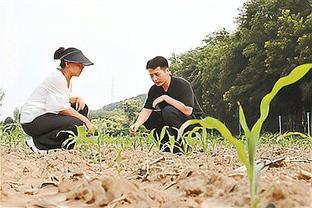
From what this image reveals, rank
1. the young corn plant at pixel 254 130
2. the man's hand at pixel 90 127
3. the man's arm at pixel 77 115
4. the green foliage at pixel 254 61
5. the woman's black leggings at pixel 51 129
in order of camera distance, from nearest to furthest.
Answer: the young corn plant at pixel 254 130
the man's hand at pixel 90 127
the man's arm at pixel 77 115
the woman's black leggings at pixel 51 129
the green foliage at pixel 254 61

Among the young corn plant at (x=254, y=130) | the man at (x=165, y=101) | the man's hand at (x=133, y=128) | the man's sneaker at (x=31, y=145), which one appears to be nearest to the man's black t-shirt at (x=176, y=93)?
the man at (x=165, y=101)

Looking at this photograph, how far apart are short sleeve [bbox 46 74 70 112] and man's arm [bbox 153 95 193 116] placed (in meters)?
0.35

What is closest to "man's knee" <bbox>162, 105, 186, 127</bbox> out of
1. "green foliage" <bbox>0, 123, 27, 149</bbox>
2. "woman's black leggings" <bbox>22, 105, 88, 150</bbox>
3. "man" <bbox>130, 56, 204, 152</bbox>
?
"man" <bbox>130, 56, 204, 152</bbox>

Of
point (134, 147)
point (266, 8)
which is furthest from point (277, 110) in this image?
point (134, 147)

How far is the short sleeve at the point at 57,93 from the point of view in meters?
1.97

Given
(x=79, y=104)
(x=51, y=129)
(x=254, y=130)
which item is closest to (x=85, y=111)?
(x=79, y=104)

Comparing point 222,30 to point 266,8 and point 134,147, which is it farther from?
point 134,147

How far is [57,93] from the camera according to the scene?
2.01 m

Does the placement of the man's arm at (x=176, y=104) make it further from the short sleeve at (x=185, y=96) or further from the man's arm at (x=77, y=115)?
the man's arm at (x=77, y=115)

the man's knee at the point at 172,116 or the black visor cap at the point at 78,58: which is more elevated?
the black visor cap at the point at 78,58

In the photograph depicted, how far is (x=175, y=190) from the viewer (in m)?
0.70

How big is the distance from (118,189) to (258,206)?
0.18 metres

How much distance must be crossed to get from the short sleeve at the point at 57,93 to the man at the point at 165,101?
0.30 meters

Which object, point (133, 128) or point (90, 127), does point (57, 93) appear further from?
point (133, 128)
